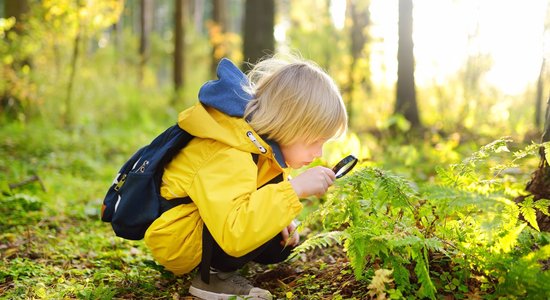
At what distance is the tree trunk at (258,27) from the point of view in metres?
8.50

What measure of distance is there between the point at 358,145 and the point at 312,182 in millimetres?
2269

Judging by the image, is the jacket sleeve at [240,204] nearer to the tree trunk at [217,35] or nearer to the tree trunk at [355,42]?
the tree trunk at [355,42]

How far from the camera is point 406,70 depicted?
8.83m

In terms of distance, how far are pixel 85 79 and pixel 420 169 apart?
793 cm

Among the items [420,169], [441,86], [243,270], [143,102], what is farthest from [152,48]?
[243,270]

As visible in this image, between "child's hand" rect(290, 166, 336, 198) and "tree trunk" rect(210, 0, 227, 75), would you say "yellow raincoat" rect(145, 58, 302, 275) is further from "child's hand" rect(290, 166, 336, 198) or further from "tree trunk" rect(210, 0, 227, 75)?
"tree trunk" rect(210, 0, 227, 75)

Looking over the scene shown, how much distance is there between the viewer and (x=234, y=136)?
257cm

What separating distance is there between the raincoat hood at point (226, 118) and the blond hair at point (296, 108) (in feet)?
0.18

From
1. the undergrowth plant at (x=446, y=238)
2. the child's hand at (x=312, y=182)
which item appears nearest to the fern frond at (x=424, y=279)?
the undergrowth plant at (x=446, y=238)

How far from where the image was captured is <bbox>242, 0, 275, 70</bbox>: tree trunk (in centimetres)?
850

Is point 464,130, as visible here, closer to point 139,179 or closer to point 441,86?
point 441,86

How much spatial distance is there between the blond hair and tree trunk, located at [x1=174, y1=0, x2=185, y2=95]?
38.4ft

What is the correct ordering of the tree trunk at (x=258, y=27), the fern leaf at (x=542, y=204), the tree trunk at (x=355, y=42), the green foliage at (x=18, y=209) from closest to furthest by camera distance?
the fern leaf at (x=542, y=204), the green foliage at (x=18, y=209), the tree trunk at (x=258, y=27), the tree trunk at (x=355, y=42)

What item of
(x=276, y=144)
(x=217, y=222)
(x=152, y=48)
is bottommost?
(x=152, y=48)
